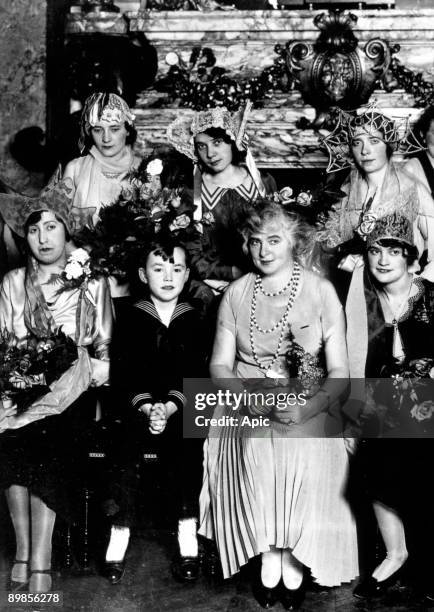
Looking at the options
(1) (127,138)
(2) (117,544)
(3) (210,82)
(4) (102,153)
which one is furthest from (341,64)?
A: (2) (117,544)

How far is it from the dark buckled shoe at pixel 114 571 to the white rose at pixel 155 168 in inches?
61.9

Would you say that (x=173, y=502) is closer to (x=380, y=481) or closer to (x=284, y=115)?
(x=380, y=481)

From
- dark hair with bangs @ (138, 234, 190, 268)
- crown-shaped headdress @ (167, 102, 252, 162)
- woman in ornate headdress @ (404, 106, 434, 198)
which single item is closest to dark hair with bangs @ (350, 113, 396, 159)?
woman in ornate headdress @ (404, 106, 434, 198)

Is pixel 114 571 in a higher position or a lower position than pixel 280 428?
lower

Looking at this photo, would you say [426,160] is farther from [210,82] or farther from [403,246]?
[210,82]

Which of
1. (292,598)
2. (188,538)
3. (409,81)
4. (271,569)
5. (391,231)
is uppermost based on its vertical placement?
(409,81)

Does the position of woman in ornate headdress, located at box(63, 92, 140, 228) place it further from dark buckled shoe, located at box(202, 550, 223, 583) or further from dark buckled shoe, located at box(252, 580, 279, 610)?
dark buckled shoe, located at box(252, 580, 279, 610)

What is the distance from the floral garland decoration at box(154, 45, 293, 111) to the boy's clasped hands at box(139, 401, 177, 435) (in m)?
1.65

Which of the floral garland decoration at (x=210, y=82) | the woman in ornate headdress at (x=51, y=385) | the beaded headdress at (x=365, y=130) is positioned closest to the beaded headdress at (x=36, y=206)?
the woman in ornate headdress at (x=51, y=385)

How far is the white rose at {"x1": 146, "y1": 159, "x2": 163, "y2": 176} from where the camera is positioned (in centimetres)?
539

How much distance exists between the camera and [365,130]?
536 cm

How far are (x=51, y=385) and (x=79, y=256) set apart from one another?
525 mm

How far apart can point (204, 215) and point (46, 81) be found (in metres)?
1.27

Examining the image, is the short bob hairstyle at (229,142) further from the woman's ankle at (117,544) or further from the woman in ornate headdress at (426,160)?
the woman's ankle at (117,544)
